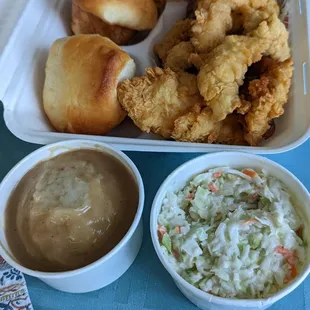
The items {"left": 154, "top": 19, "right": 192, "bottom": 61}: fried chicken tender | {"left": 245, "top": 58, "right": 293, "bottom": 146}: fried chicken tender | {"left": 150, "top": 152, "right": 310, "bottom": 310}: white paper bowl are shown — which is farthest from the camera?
{"left": 154, "top": 19, "right": 192, "bottom": 61}: fried chicken tender

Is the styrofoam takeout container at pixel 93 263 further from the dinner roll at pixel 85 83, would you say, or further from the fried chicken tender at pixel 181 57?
the fried chicken tender at pixel 181 57

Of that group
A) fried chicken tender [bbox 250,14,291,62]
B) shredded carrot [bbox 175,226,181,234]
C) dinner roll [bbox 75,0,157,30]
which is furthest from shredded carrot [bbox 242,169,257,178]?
dinner roll [bbox 75,0,157,30]

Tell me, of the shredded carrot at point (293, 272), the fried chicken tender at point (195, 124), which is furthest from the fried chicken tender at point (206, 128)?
the shredded carrot at point (293, 272)

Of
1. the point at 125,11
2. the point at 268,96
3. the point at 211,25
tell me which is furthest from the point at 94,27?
the point at 268,96

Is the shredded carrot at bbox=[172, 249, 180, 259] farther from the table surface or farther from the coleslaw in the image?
the table surface

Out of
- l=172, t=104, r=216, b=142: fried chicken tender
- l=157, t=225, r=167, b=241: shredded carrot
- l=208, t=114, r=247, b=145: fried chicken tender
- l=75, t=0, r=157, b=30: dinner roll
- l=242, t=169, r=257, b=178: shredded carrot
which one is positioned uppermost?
l=75, t=0, r=157, b=30: dinner roll

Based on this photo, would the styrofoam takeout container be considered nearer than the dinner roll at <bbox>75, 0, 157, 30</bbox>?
Yes

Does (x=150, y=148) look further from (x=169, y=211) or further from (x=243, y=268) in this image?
(x=243, y=268)

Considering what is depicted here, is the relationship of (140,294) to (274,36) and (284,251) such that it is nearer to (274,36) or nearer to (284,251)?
(284,251)
